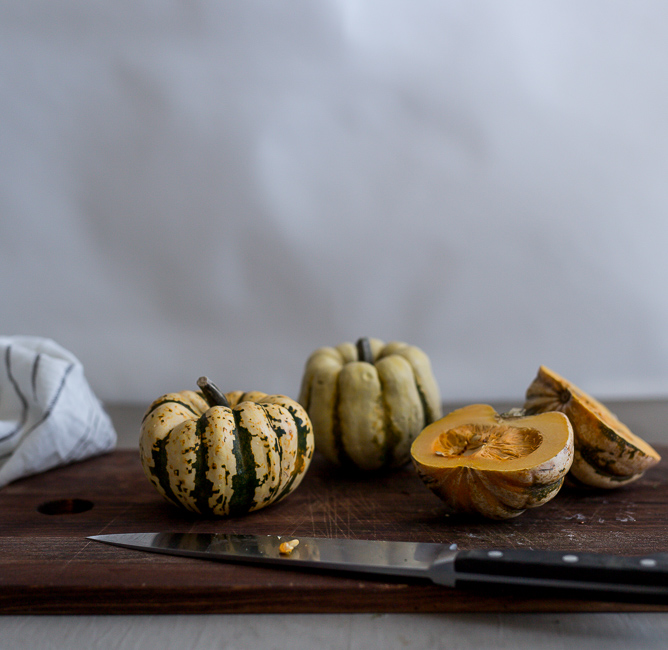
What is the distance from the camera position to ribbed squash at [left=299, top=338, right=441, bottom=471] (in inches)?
58.6

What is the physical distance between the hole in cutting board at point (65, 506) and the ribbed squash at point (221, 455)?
0.79 ft

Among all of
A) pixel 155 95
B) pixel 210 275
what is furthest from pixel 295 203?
pixel 155 95

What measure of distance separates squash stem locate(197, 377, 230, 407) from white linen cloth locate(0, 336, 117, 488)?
512 mm

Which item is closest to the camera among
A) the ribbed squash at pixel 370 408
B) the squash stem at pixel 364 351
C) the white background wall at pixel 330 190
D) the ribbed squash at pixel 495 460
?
the ribbed squash at pixel 495 460

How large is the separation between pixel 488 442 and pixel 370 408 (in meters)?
0.34

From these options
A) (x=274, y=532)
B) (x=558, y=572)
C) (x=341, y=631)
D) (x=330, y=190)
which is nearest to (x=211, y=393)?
(x=274, y=532)

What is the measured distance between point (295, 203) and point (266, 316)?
17.2 inches

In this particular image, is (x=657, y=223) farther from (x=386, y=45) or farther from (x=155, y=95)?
(x=155, y=95)

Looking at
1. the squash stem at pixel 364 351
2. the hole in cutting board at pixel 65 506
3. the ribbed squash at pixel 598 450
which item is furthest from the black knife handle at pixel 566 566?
the hole in cutting board at pixel 65 506

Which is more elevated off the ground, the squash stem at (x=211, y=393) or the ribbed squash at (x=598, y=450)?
the squash stem at (x=211, y=393)

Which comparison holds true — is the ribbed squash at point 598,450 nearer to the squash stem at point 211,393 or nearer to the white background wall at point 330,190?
the squash stem at point 211,393

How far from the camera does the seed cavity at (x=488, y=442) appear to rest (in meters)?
1.17

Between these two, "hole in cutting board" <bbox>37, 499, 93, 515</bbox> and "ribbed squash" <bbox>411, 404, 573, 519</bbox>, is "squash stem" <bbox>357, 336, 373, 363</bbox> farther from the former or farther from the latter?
"hole in cutting board" <bbox>37, 499, 93, 515</bbox>

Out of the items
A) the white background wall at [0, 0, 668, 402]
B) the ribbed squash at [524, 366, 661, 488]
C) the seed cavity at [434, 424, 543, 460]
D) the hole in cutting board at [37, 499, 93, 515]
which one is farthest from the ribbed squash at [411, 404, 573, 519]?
the white background wall at [0, 0, 668, 402]
